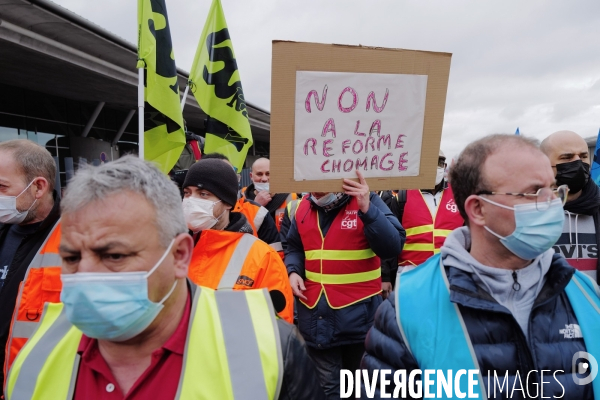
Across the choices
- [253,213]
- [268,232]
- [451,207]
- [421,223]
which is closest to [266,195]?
[253,213]

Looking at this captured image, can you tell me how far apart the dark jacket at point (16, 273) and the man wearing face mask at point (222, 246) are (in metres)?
0.80

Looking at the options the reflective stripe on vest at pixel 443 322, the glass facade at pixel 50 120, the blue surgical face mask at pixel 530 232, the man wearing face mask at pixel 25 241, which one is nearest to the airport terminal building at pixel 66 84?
the glass facade at pixel 50 120

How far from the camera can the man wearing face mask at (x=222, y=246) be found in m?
2.26

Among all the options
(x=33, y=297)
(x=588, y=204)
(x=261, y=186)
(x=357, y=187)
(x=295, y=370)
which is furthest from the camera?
(x=261, y=186)

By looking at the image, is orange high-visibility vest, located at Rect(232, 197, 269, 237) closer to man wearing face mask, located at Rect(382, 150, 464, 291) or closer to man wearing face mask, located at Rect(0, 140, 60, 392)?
man wearing face mask, located at Rect(382, 150, 464, 291)

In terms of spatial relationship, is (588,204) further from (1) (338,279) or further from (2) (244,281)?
(2) (244,281)

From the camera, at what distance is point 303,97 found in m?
2.30

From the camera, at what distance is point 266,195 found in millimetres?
4887

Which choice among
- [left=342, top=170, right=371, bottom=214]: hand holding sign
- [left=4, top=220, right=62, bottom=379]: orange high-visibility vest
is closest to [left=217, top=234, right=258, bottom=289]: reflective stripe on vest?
[left=342, top=170, right=371, bottom=214]: hand holding sign

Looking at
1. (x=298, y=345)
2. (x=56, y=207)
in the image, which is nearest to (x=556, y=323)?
(x=298, y=345)

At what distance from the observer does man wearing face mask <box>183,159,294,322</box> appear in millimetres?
2260

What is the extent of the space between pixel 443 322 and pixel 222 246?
1321 mm

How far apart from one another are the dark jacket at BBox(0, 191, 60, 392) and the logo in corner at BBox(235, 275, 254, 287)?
1114 millimetres

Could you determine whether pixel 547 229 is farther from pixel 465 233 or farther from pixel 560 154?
pixel 560 154
